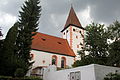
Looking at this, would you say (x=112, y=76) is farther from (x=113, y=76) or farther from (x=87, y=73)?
(x=87, y=73)

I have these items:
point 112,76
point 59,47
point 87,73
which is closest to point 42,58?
point 59,47

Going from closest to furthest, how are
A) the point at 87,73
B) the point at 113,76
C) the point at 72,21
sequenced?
the point at 113,76 < the point at 87,73 < the point at 72,21

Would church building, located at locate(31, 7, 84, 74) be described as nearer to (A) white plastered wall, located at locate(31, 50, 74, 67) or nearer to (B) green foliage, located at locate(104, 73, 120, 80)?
(A) white plastered wall, located at locate(31, 50, 74, 67)

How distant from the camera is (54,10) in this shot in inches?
626

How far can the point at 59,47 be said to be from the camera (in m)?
26.9

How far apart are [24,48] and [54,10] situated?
18.1 ft

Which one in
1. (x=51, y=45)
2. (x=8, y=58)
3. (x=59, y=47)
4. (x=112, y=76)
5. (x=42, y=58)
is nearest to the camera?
(x=112, y=76)

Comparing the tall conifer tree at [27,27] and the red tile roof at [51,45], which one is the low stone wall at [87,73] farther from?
the red tile roof at [51,45]

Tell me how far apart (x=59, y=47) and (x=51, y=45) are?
1.77m

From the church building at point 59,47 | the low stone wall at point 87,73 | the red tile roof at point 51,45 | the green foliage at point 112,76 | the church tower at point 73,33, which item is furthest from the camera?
the church tower at point 73,33

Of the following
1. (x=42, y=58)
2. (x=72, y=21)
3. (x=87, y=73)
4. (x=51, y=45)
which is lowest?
(x=87, y=73)

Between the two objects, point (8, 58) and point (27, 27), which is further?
point (27, 27)

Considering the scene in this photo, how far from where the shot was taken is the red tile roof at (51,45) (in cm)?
2398

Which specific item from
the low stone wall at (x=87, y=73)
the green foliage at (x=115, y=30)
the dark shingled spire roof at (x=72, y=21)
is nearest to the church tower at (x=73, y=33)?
the dark shingled spire roof at (x=72, y=21)
